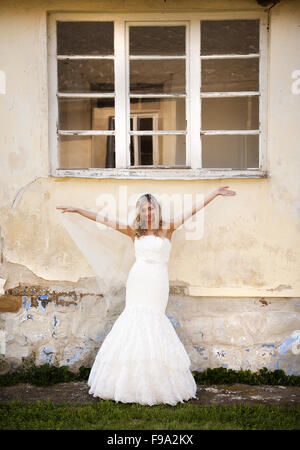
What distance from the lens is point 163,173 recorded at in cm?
500

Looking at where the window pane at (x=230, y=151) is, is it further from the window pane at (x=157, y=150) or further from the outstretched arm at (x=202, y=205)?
the outstretched arm at (x=202, y=205)

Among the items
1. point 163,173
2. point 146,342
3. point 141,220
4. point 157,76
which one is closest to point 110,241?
point 141,220

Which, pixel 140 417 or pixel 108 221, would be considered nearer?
pixel 140 417

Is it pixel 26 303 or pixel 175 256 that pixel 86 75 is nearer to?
pixel 175 256

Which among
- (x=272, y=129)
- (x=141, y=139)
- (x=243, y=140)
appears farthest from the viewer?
(x=243, y=140)

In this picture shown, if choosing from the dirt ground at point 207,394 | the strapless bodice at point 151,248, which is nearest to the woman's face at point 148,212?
the strapless bodice at point 151,248

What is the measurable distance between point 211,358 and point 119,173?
2185 mm

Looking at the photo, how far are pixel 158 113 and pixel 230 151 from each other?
128 centimetres

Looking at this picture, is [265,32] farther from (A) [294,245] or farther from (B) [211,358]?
(B) [211,358]

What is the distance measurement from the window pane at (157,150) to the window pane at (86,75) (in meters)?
1.27

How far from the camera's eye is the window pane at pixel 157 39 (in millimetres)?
5395

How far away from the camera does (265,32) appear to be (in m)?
4.89

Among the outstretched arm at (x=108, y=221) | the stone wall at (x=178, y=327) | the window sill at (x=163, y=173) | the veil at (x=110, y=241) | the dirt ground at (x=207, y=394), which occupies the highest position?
the window sill at (x=163, y=173)
